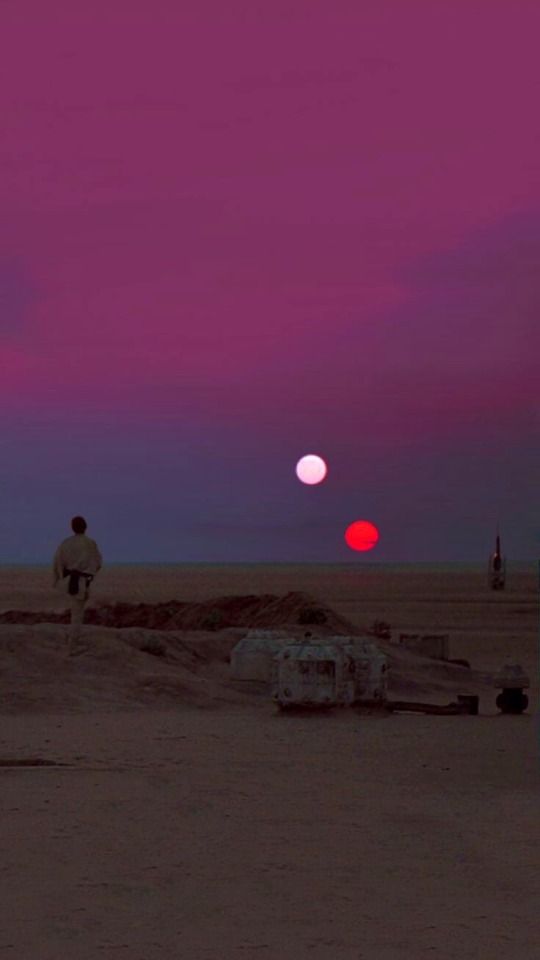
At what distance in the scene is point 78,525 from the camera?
2061 cm

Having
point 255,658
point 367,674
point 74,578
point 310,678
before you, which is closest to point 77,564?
point 74,578

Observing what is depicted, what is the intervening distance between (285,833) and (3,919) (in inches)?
117

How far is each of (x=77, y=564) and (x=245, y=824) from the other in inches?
405

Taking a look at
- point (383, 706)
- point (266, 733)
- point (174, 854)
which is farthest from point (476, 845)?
point (383, 706)

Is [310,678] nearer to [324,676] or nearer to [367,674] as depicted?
[324,676]

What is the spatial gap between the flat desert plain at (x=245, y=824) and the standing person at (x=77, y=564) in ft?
2.79

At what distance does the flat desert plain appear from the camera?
738 centimetres

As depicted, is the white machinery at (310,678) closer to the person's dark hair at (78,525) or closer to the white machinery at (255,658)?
the white machinery at (255,658)

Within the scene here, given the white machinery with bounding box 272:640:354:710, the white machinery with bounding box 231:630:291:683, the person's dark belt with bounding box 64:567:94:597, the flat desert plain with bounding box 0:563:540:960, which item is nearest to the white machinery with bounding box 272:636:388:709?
the white machinery with bounding box 272:640:354:710

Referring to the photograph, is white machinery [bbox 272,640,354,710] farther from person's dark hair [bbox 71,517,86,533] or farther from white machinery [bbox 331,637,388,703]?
person's dark hair [bbox 71,517,86,533]

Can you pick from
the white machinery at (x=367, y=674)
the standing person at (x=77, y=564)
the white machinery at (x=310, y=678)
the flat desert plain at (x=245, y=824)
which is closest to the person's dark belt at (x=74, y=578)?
the standing person at (x=77, y=564)

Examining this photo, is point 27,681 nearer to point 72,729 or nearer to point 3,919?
point 72,729

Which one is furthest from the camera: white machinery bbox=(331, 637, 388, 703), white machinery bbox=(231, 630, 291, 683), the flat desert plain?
white machinery bbox=(231, 630, 291, 683)

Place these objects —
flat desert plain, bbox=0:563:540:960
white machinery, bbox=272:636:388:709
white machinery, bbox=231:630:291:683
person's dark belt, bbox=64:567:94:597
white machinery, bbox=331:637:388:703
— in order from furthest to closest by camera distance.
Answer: white machinery, bbox=231:630:291:683
person's dark belt, bbox=64:567:94:597
white machinery, bbox=331:637:388:703
white machinery, bbox=272:636:388:709
flat desert plain, bbox=0:563:540:960
